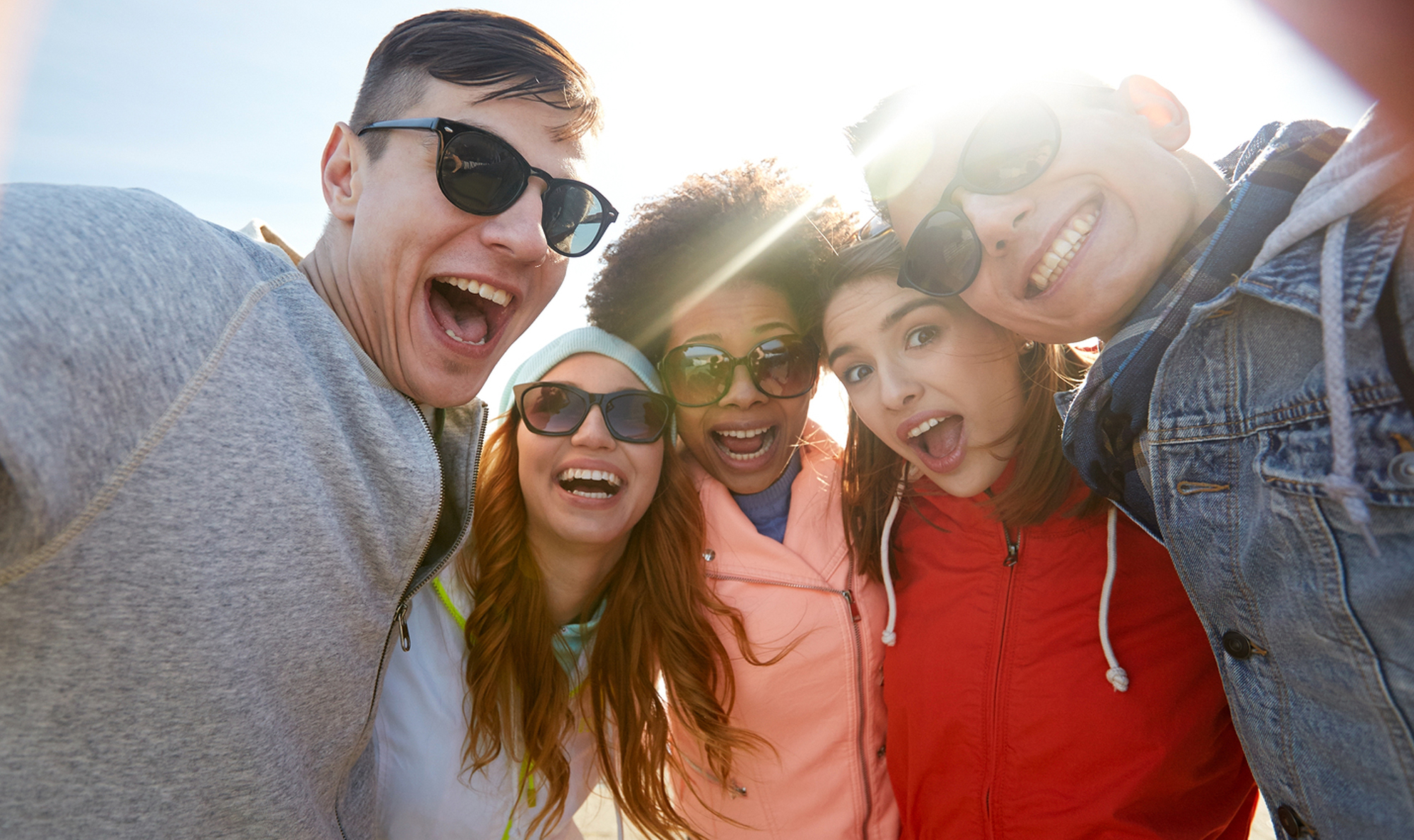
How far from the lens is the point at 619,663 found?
2.84 meters

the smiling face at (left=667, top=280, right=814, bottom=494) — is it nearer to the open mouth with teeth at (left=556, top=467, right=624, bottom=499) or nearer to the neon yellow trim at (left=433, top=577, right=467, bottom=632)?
the open mouth with teeth at (left=556, top=467, right=624, bottom=499)

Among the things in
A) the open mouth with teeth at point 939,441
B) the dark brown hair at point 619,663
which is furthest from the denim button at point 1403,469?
the dark brown hair at point 619,663

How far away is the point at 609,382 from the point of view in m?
2.93

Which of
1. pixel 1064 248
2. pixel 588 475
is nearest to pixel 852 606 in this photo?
pixel 588 475

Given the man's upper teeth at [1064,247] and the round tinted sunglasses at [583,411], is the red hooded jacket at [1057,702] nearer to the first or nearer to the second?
the man's upper teeth at [1064,247]

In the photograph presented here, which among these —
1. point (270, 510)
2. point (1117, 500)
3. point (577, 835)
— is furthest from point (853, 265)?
point (577, 835)

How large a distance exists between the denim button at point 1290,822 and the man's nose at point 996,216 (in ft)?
5.08

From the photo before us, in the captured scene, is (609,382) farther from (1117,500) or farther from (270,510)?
(1117,500)

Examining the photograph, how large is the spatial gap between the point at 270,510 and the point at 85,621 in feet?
1.19

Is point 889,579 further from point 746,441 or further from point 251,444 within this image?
point 251,444

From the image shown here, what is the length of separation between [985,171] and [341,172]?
6.62 ft

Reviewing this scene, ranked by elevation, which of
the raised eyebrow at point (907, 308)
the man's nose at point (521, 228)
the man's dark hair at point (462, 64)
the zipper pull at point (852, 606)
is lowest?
the zipper pull at point (852, 606)

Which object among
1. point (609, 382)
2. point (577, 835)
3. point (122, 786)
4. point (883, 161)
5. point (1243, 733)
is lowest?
point (577, 835)

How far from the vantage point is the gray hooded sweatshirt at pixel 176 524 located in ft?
3.67
